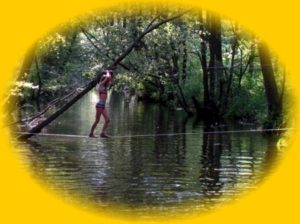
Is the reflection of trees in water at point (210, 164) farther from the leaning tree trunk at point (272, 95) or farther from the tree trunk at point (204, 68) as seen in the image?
the tree trunk at point (204, 68)

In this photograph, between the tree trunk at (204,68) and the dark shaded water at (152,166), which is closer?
the dark shaded water at (152,166)

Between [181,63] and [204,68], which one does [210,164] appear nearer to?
[204,68]

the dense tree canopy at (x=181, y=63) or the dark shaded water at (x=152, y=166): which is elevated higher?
the dense tree canopy at (x=181, y=63)

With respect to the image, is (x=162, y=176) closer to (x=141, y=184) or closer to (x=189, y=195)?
(x=141, y=184)

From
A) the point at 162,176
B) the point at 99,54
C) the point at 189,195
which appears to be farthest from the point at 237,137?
the point at 189,195

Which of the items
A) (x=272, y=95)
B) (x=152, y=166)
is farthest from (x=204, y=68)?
(x=152, y=166)

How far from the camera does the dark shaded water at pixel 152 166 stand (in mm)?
11578

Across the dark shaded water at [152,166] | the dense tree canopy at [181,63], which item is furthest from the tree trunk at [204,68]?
the dark shaded water at [152,166]

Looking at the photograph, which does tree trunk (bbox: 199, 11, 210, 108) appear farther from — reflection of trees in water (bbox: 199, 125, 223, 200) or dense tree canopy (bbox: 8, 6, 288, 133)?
reflection of trees in water (bbox: 199, 125, 223, 200)

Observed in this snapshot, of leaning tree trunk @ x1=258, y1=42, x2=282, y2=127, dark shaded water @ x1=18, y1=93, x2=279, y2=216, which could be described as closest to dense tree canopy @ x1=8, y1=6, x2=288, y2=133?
leaning tree trunk @ x1=258, y1=42, x2=282, y2=127

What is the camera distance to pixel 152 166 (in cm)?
1510

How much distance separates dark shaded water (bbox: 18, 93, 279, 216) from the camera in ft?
38.0

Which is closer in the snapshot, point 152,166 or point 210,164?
point 152,166

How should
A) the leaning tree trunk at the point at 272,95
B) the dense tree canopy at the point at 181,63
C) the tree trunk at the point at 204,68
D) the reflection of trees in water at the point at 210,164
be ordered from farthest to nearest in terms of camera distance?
the tree trunk at the point at 204,68 → the dense tree canopy at the point at 181,63 → the leaning tree trunk at the point at 272,95 → the reflection of trees in water at the point at 210,164
